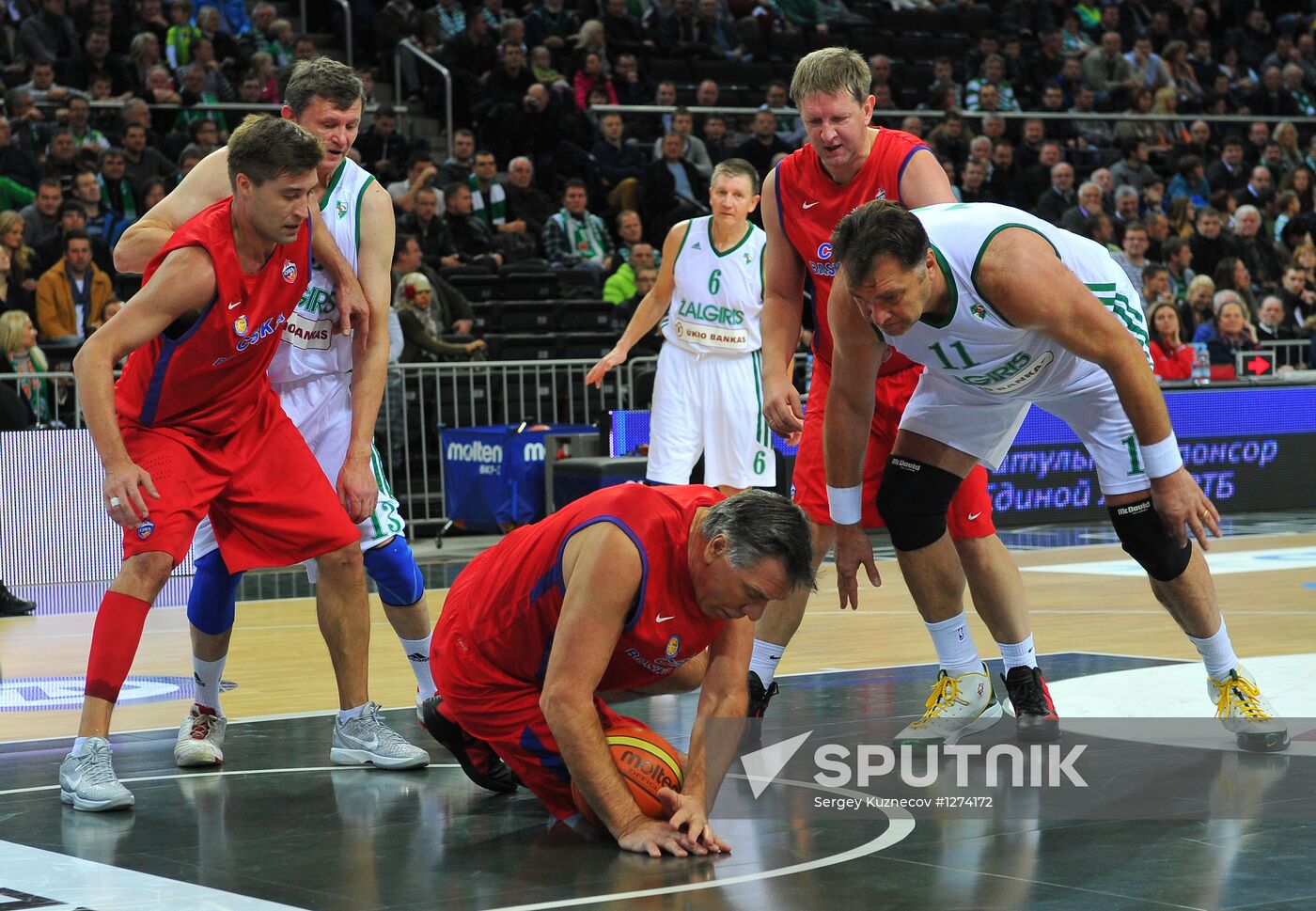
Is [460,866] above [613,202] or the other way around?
the other way around

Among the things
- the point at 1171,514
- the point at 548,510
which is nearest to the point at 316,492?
the point at 1171,514

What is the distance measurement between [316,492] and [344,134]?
1077mm

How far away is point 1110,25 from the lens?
21.9 m

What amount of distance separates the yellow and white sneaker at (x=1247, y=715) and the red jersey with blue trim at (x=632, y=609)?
1.82 metres

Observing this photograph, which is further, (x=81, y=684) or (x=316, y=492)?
(x=81, y=684)

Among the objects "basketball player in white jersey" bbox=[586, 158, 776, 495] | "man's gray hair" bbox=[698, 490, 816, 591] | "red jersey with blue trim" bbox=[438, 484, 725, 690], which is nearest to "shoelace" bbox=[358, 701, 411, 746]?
"red jersey with blue trim" bbox=[438, 484, 725, 690]

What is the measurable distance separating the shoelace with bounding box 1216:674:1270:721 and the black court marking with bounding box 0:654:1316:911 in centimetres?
95

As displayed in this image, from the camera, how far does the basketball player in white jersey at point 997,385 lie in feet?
14.8

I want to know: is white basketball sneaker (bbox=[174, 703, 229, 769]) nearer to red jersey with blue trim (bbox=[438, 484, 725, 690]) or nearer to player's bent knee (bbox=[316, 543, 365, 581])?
player's bent knee (bbox=[316, 543, 365, 581])

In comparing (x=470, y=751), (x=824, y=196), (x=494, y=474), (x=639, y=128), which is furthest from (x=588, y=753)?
(x=639, y=128)

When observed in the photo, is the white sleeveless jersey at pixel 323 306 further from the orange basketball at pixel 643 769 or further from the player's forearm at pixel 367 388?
the orange basketball at pixel 643 769

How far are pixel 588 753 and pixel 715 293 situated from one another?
5.95 meters

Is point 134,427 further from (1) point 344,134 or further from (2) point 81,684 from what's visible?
(2) point 81,684

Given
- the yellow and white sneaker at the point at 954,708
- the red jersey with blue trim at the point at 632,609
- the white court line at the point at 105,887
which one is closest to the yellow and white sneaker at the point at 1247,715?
the yellow and white sneaker at the point at 954,708
